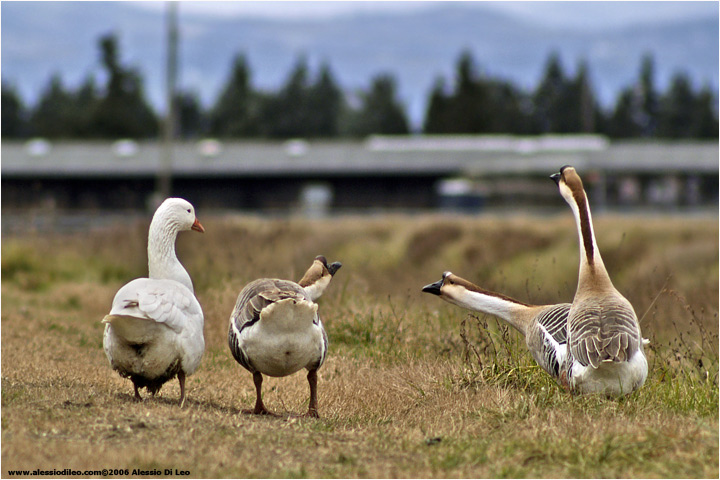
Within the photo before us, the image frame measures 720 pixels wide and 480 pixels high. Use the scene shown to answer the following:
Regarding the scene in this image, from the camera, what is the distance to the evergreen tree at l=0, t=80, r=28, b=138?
342 ft

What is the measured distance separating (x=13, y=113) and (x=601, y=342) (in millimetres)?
111144

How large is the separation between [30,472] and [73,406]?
154cm

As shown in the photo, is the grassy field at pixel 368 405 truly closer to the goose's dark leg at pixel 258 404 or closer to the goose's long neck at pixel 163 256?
the goose's dark leg at pixel 258 404

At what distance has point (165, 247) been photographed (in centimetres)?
830

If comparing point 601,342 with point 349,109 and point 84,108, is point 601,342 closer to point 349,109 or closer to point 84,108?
point 84,108

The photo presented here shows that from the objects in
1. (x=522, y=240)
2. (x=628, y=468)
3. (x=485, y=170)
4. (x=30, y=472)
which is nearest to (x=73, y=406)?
(x=30, y=472)

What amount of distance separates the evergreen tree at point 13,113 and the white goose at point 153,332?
102 m

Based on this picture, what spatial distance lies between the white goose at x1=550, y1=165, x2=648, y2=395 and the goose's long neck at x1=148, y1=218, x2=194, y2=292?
3.47 m

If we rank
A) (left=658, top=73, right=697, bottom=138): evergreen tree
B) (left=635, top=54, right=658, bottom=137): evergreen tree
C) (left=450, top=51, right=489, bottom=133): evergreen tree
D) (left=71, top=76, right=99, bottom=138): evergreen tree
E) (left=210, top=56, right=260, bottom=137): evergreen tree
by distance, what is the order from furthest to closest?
1. (left=635, top=54, right=658, bottom=137): evergreen tree
2. (left=658, top=73, right=697, bottom=138): evergreen tree
3. (left=210, top=56, right=260, bottom=137): evergreen tree
4. (left=450, top=51, right=489, bottom=133): evergreen tree
5. (left=71, top=76, right=99, bottom=138): evergreen tree

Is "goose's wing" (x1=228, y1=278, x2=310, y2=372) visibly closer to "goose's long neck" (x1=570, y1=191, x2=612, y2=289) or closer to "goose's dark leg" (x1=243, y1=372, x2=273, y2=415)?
"goose's dark leg" (x1=243, y1=372, x2=273, y2=415)

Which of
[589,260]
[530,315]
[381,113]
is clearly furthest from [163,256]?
[381,113]

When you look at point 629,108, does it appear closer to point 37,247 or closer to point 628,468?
point 37,247

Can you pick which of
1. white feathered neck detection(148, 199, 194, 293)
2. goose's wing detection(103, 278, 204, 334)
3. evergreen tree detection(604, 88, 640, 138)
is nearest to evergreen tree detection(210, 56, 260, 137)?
evergreen tree detection(604, 88, 640, 138)

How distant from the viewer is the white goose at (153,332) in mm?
7223
